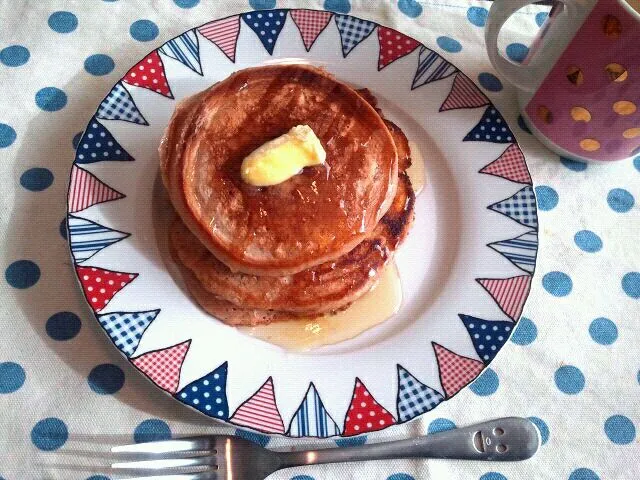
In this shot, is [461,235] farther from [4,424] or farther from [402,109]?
[4,424]

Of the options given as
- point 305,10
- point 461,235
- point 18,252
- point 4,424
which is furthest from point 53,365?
point 305,10

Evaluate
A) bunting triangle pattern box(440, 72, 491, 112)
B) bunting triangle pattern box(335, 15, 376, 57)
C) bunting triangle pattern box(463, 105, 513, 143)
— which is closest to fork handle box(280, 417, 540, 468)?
bunting triangle pattern box(463, 105, 513, 143)

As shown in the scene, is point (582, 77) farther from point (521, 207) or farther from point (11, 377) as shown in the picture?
point (11, 377)

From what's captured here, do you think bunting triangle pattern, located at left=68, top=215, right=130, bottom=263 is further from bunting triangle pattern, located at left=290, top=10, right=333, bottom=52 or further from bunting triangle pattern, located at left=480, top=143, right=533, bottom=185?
bunting triangle pattern, located at left=480, top=143, right=533, bottom=185

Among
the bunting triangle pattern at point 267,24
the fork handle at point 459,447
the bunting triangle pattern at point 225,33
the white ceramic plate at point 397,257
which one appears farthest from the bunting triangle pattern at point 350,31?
the fork handle at point 459,447

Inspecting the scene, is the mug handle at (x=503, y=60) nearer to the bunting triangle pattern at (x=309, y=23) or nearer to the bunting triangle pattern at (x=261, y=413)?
the bunting triangle pattern at (x=309, y=23)

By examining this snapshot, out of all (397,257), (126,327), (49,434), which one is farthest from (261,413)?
(397,257)
